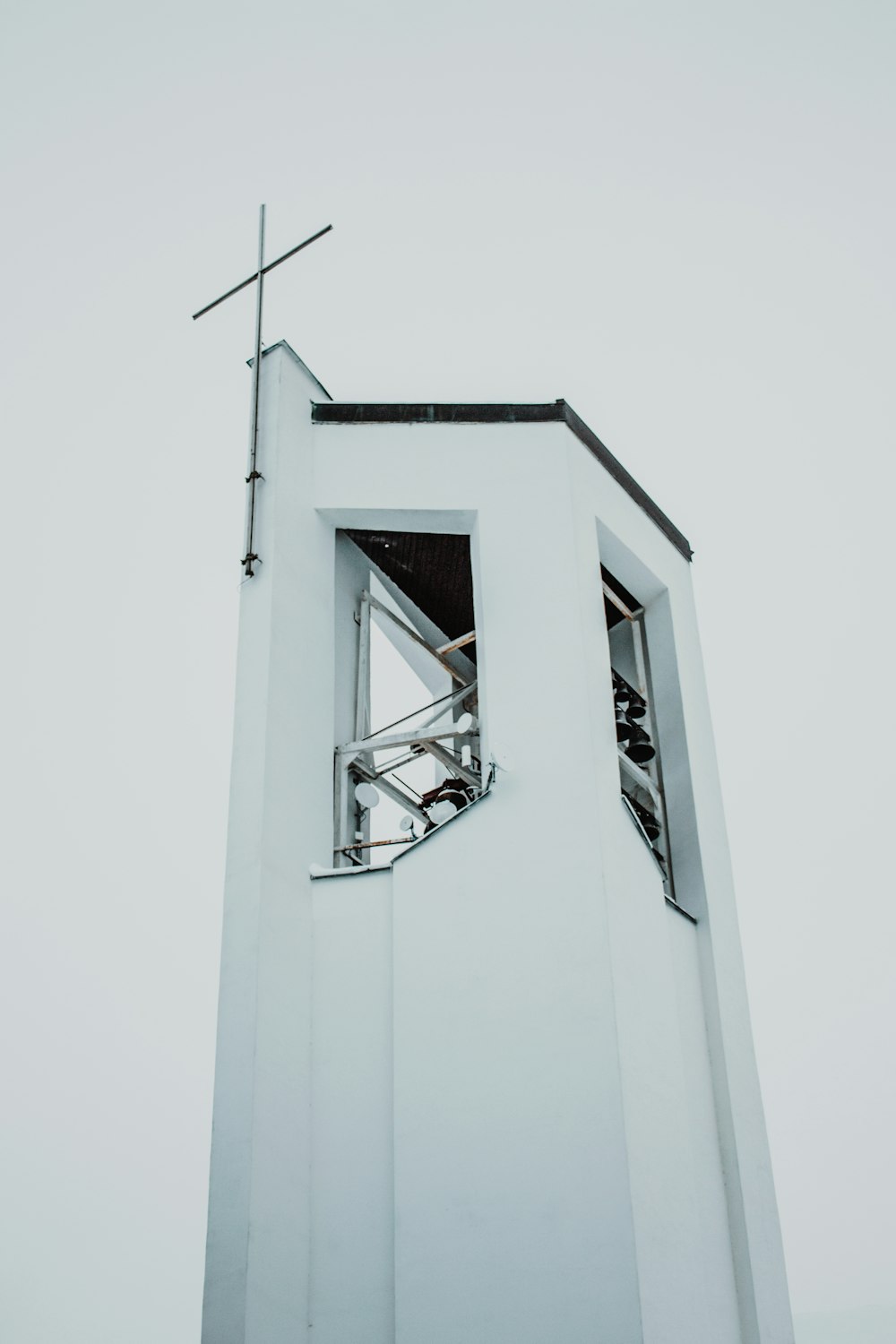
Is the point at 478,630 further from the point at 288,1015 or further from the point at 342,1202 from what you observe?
the point at 342,1202

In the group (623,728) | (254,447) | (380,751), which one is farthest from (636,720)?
(254,447)

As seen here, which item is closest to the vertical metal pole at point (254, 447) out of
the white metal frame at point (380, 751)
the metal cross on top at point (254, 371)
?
the metal cross on top at point (254, 371)

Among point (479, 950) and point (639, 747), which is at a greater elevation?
point (639, 747)

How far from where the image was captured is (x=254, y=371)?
12.5m

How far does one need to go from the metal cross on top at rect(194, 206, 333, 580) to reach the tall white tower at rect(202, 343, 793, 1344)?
12 centimetres

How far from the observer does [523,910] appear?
9742mm

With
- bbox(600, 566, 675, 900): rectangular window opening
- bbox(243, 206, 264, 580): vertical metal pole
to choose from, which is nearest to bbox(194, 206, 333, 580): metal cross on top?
bbox(243, 206, 264, 580): vertical metal pole

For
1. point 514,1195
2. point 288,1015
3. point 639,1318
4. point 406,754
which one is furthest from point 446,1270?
point 406,754

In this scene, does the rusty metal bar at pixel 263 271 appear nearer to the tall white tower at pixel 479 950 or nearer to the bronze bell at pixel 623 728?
the tall white tower at pixel 479 950

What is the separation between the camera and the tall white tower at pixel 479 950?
8.81 m

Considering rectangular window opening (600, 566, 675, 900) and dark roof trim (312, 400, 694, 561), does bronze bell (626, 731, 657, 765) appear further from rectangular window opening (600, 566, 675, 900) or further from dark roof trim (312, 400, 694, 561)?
dark roof trim (312, 400, 694, 561)

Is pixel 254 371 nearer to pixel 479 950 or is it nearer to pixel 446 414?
pixel 446 414

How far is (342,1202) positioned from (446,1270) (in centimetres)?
90

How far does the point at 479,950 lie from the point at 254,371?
583 centimetres
